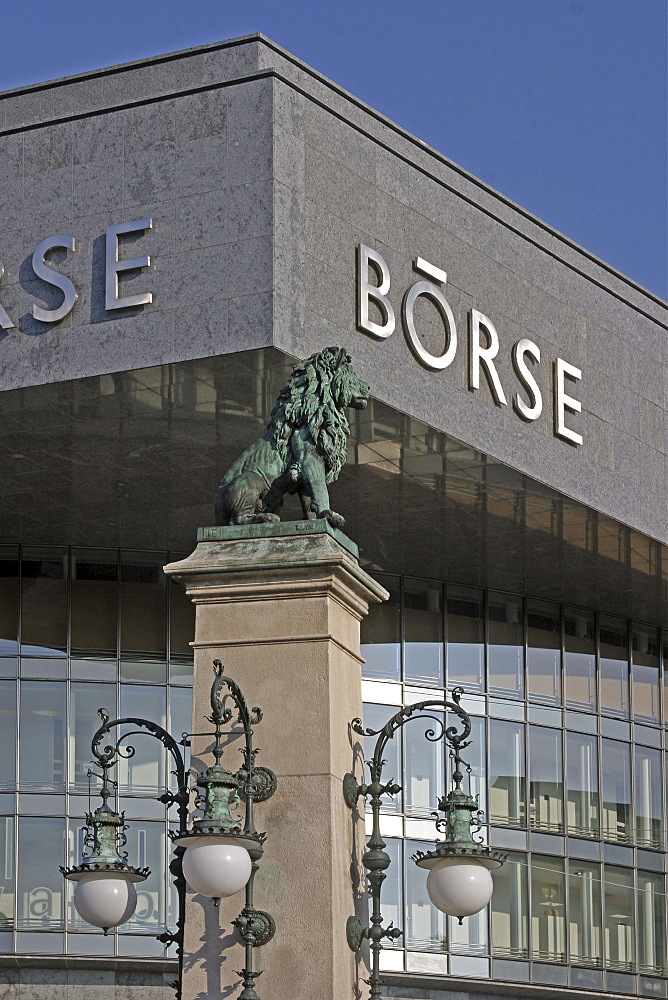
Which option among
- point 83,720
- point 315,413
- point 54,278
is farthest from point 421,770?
point 315,413

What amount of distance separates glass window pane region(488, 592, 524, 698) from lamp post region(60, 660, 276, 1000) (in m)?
19.1

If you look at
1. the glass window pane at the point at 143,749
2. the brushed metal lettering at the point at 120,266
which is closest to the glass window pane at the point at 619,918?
the glass window pane at the point at 143,749

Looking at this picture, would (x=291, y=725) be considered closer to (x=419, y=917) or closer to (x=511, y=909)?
(x=419, y=917)

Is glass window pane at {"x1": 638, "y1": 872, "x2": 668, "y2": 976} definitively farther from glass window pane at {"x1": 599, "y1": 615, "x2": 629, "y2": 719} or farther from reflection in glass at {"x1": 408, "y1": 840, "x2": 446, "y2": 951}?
reflection in glass at {"x1": 408, "y1": 840, "x2": 446, "y2": 951}

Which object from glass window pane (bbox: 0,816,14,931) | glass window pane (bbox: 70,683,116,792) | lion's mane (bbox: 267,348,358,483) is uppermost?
lion's mane (bbox: 267,348,358,483)

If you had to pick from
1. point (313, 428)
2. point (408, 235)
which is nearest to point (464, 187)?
point (408, 235)

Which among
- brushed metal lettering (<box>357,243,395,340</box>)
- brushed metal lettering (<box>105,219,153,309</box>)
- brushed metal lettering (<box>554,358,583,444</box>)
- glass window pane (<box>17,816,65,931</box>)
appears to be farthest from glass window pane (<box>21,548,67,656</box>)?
brushed metal lettering (<box>357,243,395,340</box>)

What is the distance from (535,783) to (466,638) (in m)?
2.71

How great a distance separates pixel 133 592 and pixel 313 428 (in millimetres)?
17285

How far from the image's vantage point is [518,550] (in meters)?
27.9

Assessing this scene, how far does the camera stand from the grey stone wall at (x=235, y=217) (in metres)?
20.4

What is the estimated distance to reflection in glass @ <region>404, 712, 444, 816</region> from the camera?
28125 mm

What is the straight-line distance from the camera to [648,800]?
101ft

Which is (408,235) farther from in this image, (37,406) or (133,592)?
(133,592)
